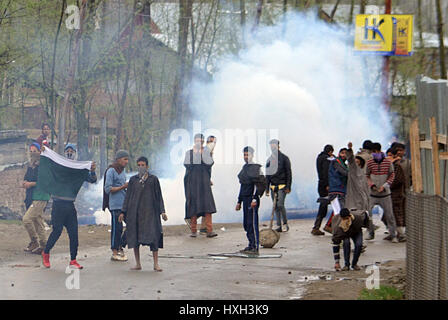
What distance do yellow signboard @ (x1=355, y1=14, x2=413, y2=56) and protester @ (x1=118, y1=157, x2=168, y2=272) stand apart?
23273 mm

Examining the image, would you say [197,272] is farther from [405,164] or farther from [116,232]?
[405,164]

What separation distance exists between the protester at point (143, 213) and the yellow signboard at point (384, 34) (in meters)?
Result: 23.3

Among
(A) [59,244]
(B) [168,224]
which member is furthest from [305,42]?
(A) [59,244]

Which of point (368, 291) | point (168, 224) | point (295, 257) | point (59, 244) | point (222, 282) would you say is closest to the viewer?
point (368, 291)

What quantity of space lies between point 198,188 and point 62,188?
5.51m

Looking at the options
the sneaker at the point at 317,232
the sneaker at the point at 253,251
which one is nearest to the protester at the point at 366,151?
the sneaker at the point at 317,232

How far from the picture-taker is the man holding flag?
40.0 ft

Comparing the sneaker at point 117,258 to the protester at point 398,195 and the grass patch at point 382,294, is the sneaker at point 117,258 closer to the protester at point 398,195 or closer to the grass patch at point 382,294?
the grass patch at point 382,294

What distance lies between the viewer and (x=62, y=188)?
40.0 feet

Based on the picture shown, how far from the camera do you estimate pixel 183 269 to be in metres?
12.4

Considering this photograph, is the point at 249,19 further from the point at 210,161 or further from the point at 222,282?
the point at 222,282

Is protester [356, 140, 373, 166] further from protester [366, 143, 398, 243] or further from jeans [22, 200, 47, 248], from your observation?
jeans [22, 200, 47, 248]

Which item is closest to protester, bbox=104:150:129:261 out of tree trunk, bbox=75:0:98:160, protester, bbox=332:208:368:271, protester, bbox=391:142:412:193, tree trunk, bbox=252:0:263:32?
protester, bbox=332:208:368:271

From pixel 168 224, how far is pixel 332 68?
1293cm
